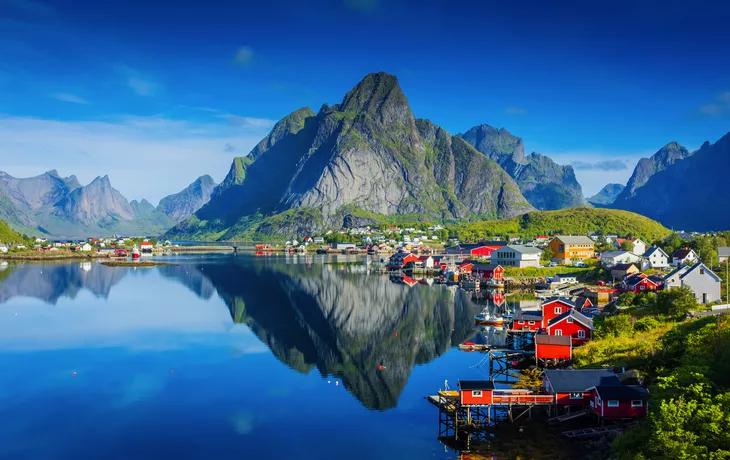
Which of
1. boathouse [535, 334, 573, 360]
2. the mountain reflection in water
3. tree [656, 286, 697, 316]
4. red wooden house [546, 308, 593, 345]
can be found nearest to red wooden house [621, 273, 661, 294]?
tree [656, 286, 697, 316]

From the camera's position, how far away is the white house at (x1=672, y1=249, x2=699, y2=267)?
71.2 m

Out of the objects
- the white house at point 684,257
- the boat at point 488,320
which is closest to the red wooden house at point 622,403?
the boat at point 488,320

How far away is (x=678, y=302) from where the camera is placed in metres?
38.3

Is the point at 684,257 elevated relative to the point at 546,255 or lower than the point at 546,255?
elevated

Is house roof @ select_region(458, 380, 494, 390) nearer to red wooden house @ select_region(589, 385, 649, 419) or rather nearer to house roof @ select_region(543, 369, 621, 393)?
house roof @ select_region(543, 369, 621, 393)

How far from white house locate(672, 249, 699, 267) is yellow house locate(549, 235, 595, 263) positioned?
23.0 meters

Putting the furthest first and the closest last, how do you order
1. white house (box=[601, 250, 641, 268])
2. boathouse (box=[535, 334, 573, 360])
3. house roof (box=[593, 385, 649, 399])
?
white house (box=[601, 250, 641, 268]) < boathouse (box=[535, 334, 573, 360]) < house roof (box=[593, 385, 649, 399])

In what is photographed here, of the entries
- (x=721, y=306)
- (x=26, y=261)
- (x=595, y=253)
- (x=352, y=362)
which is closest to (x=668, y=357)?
(x=721, y=306)

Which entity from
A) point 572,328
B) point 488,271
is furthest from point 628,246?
point 572,328

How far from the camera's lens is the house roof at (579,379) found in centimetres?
2677

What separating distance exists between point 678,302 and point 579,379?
15.5 metres

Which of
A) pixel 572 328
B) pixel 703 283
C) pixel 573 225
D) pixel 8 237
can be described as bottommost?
pixel 572 328

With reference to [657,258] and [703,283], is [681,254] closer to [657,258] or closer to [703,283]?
[657,258]

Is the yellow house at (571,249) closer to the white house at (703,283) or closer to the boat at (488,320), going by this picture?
the boat at (488,320)
